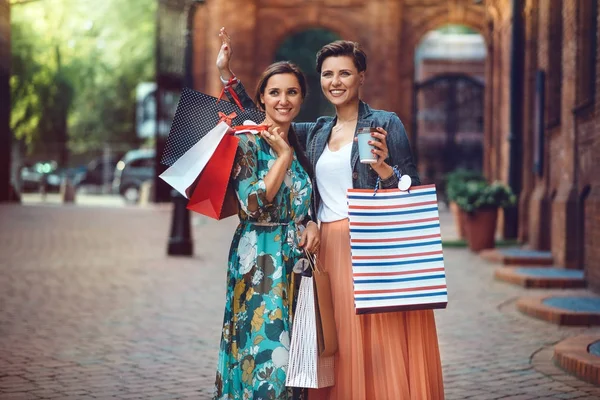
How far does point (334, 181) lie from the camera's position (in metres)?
4.31

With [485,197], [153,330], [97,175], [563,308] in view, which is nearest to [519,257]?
[485,197]

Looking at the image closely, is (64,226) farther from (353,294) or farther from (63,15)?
(63,15)

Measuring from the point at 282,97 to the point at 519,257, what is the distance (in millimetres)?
9123

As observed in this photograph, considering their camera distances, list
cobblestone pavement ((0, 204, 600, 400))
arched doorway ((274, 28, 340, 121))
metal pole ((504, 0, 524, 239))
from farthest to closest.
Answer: arched doorway ((274, 28, 340, 121))
metal pole ((504, 0, 524, 239))
cobblestone pavement ((0, 204, 600, 400))

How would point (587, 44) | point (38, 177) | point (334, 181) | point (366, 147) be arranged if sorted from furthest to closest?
point (38, 177) < point (587, 44) < point (334, 181) < point (366, 147)

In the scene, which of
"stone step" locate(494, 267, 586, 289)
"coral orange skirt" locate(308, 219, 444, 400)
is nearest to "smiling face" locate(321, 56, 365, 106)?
"coral orange skirt" locate(308, 219, 444, 400)

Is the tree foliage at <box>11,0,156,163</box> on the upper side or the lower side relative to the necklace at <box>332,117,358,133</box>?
upper

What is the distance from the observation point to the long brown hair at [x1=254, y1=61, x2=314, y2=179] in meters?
4.22

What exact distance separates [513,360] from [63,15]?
129 feet

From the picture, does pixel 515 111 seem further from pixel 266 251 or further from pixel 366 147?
pixel 366 147

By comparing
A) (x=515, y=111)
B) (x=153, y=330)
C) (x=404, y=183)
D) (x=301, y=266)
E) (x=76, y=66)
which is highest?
(x=76, y=66)

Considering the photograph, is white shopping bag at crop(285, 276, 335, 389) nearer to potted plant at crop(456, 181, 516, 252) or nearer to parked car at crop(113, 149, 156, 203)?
potted plant at crop(456, 181, 516, 252)

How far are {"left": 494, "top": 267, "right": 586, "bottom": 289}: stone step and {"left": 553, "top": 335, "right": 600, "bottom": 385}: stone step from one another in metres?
3.62

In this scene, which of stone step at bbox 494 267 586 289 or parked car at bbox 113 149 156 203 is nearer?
stone step at bbox 494 267 586 289
